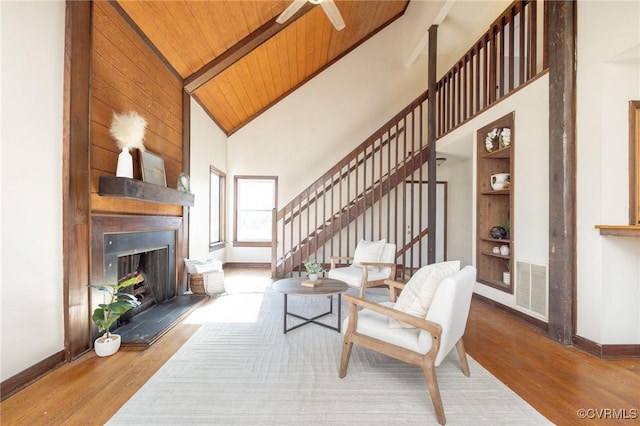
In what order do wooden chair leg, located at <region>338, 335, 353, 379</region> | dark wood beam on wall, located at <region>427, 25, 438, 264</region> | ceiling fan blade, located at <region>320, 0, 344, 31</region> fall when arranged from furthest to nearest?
1. dark wood beam on wall, located at <region>427, 25, 438, 264</region>
2. ceiling fan blade, located at <region>320, 0, 344, 31</region>
3. wooden chair leg, located at <region>338, 335, 353, 379</region>

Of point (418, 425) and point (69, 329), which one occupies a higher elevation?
point (69, 329)

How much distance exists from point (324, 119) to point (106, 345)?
534 centimetres

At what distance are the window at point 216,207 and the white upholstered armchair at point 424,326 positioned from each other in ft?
13.1

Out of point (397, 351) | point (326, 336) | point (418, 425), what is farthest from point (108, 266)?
point (418, 425)

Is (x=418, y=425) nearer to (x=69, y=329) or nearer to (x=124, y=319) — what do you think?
(x=69, y=329)

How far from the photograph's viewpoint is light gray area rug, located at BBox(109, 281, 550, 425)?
1.62 m

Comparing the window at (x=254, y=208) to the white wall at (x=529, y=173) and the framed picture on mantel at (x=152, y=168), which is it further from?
the white wall at (x=529, y=173)

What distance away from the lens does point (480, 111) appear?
155 inches

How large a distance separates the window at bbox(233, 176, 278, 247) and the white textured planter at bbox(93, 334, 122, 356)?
3971 millimetres

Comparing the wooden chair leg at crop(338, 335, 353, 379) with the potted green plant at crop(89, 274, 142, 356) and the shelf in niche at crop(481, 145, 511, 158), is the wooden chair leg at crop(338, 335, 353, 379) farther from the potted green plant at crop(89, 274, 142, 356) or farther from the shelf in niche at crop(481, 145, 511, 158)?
the shelf in niche at crop(481, 145, 511, 158)

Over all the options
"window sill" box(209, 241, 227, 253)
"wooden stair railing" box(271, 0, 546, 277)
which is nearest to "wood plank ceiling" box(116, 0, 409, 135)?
"wooden stair railing" box(271, 0, 546, 277)

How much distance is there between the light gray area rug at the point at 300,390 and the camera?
1621mm

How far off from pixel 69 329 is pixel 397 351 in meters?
2.41

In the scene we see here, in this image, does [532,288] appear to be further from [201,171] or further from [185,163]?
[201,171]
